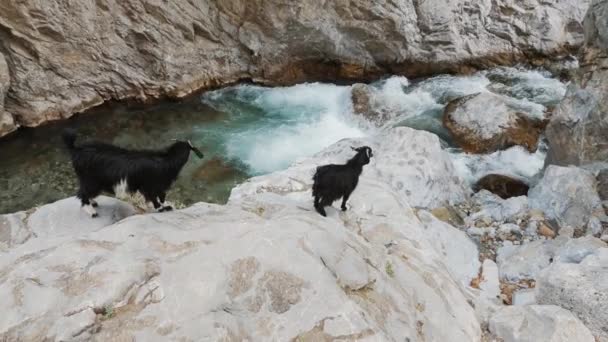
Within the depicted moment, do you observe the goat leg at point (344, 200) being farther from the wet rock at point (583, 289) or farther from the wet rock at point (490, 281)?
the wet rock at point (583, 289)

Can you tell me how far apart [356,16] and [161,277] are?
13589 millimetres

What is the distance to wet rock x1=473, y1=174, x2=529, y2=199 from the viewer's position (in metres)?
10.7

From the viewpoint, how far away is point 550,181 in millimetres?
9141

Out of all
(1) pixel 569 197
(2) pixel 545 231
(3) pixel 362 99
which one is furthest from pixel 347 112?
(2) pixel 545 231

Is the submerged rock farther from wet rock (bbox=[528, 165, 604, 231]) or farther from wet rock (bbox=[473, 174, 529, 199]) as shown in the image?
wet rock (bbox=[528, 165, 604, 231])

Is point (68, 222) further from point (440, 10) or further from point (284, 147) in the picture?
point (440, 10)

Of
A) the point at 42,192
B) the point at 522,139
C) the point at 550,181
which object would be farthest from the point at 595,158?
the point at 42,192

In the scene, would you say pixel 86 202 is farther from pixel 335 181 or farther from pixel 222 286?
pixel 335 181

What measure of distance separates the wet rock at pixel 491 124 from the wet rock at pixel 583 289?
247 inches

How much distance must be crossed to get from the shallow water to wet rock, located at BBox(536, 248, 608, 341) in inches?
208

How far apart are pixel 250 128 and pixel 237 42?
362 centimetres

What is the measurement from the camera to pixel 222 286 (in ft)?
12.4

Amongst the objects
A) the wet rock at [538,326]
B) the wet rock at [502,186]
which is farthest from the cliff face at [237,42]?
the wet rock at [538,326]

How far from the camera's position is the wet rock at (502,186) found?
35.0ft
